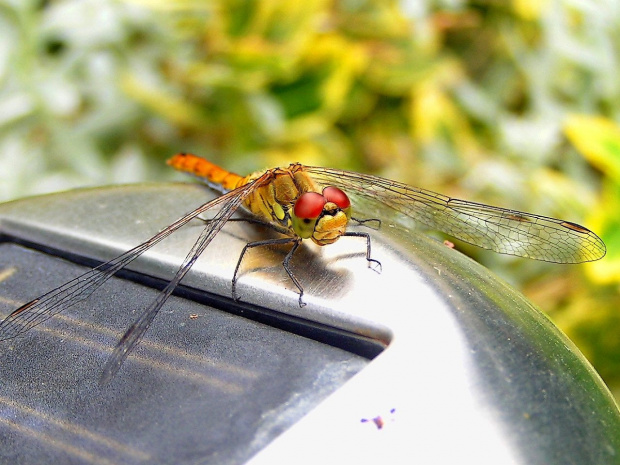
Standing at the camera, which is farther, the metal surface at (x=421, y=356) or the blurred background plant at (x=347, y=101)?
the blurred background plant at (x=347, y=101)

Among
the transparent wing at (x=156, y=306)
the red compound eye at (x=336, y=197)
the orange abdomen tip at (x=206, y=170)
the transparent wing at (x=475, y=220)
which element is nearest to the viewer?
the transparent wing at (x=156, y=306)

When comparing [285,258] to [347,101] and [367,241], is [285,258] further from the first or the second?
[347,101]

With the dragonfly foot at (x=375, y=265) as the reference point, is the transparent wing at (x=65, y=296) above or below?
below

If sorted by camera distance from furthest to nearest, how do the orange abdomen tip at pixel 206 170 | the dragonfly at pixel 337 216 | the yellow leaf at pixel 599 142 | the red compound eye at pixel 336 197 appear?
the yellow leaf at pixel 599 142, the orange abdomen tip at pixel 206 170, the red compound eye at pixel 336 197, the dragonfly at pixel 337 216

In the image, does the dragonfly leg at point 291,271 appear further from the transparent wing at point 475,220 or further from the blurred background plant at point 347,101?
the blurred background plant at point 347,101

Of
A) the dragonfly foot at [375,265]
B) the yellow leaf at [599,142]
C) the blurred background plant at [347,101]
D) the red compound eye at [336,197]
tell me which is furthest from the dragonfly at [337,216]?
the yellow leaf at [599,142]

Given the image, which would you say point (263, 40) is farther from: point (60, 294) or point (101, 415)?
point (101, 415)

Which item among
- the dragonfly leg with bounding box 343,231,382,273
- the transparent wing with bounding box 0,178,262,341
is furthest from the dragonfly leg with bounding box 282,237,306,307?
the transparent wing with bounding box 0,178,262,341
